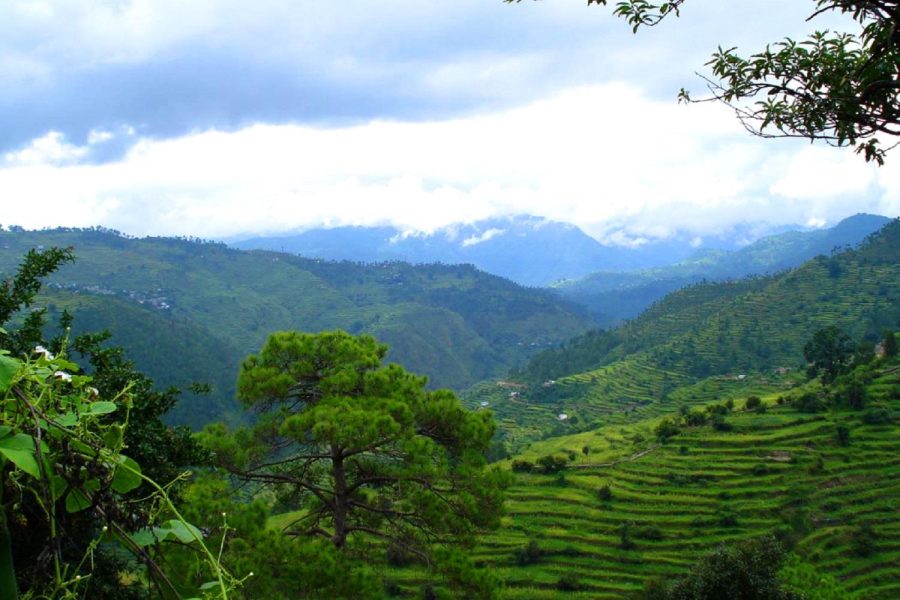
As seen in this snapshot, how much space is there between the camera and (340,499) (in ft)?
36.2

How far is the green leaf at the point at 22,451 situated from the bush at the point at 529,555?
39960mm

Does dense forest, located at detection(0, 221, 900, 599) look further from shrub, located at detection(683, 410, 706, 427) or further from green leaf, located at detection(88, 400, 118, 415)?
shrub, located at detection(683, 410, 706, 427)

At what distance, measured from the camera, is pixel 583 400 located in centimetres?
9875

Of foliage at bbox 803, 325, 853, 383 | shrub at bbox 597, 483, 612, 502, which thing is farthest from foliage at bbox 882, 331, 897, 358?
shrub at bbox 597, 483, 612, 502

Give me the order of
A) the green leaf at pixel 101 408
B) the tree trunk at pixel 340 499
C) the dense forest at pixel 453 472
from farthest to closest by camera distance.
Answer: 1. the tree trunk at pixel 340 499
2. the dense forest at pixel 453 472
3. the green leaf at pixel 101 408

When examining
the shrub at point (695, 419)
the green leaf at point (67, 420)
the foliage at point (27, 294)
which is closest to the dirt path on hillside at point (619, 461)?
the shrub at point (695, 419)

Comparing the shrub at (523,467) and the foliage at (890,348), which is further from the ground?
the foliage at (890,348)

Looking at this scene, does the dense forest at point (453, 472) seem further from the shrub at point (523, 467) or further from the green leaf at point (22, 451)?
the shrub at point (523, 467)

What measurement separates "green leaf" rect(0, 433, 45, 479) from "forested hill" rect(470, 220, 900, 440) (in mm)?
85615

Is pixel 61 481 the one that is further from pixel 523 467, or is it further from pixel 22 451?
pixel 523 467

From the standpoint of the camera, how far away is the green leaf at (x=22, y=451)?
109 cm

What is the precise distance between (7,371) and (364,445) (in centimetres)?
910

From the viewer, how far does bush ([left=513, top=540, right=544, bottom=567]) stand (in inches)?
1492

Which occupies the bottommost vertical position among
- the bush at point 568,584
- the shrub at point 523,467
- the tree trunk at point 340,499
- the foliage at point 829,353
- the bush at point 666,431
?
the bush at point 568,584
